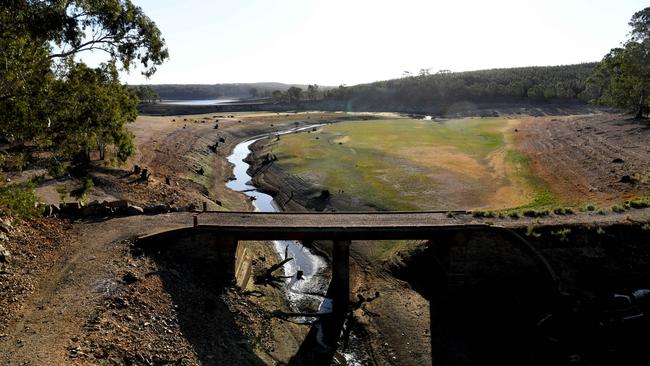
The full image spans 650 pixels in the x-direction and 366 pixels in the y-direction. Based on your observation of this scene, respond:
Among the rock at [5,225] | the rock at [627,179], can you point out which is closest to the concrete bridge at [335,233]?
the rock at [5,225]

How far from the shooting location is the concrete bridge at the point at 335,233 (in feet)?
97.5

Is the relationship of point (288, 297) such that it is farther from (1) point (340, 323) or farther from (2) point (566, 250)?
(2) point (566, 250)

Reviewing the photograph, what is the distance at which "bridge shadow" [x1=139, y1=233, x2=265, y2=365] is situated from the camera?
2348cm

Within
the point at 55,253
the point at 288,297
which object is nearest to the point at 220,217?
the point at 288,297

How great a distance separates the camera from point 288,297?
31.9 m

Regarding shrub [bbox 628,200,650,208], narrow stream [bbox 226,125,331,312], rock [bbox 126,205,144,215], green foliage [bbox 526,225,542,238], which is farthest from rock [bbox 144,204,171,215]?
shrub [bbox 628,200,650,208]

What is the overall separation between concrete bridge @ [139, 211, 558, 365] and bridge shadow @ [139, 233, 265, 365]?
0.52m

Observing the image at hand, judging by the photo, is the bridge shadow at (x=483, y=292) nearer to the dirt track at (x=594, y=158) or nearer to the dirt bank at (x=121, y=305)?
the dirt bank at (x=121, y=305)

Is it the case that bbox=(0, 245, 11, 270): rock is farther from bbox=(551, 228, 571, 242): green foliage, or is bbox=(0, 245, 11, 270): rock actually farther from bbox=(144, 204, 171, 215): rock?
bbox=(551, 228, 571, 242): green foliage

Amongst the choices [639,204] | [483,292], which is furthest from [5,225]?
[639,204]

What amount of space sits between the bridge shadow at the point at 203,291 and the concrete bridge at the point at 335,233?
521mm

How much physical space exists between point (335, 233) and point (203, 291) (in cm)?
948

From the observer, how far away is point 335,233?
101ft

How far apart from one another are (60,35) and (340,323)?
75.7ft
